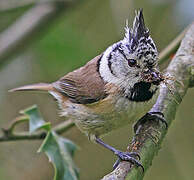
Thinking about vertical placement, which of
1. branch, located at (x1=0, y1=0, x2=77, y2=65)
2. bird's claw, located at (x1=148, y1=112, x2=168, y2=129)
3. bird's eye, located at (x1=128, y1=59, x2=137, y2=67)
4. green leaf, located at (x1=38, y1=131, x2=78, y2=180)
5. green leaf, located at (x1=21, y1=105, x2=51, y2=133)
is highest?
branch, located at (x1=0, y1=0, x2=77, y2=65)

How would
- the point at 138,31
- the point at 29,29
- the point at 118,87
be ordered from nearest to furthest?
1. the point at 138,31
2. the point at 118,87
3. the point at 29,29

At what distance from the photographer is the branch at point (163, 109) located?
2.28 meters

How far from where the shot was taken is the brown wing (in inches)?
128

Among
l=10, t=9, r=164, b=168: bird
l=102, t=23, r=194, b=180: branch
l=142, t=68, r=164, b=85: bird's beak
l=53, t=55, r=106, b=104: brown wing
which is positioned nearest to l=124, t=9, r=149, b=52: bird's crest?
l=10, t=9, r=164, b=168: bird

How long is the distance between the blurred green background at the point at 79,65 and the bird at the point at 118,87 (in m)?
0.85

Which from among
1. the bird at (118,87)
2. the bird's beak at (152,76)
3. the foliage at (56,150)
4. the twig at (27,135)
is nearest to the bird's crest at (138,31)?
the bird at (118,87)

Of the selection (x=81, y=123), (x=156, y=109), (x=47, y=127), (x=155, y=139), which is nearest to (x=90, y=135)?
(x=81, y=123)

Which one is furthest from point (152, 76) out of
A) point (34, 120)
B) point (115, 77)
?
point (34, 120)

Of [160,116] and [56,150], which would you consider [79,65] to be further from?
[160,116]

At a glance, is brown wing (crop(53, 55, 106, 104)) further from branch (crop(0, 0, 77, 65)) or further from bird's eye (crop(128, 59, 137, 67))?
branch (crop(0, 0, 77, 65))

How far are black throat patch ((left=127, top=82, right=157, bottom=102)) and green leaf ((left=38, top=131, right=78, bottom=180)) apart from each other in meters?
0.61

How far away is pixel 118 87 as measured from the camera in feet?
9.95

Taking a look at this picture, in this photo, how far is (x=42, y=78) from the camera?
4914 millimetres

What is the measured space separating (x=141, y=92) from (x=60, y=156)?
0.74 metres
